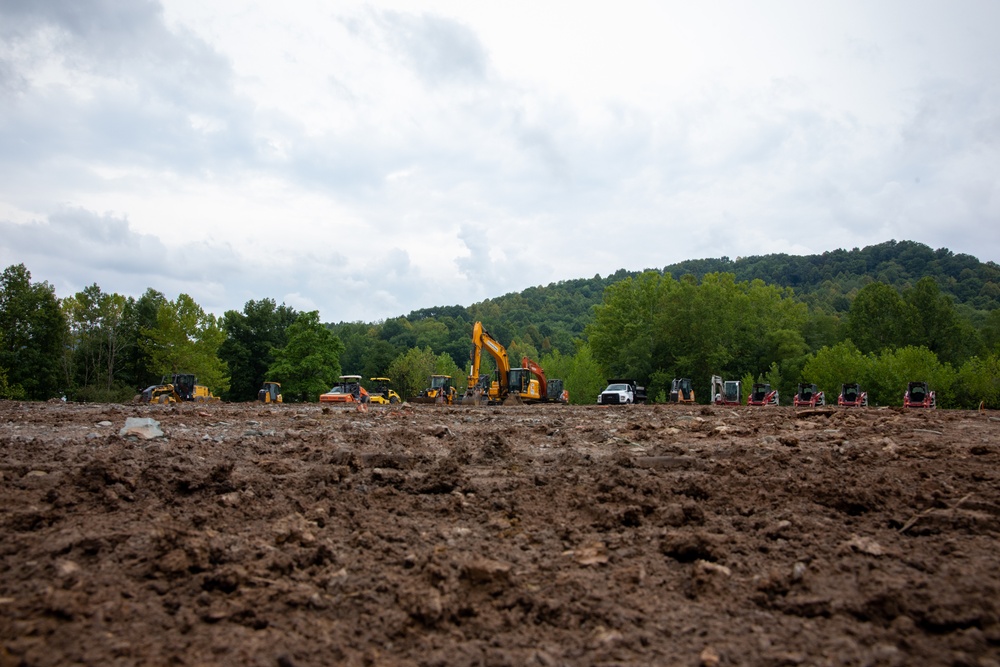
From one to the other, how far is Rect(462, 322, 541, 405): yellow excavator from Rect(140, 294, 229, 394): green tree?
28259 mm

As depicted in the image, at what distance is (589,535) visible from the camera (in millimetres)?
4758

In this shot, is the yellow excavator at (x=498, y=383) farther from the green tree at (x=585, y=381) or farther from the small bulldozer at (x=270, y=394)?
the green tree at (x=585, y=381)

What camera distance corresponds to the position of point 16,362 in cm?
4531

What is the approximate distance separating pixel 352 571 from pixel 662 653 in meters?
1.92

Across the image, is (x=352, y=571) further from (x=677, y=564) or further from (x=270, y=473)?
(x=270, y=473)

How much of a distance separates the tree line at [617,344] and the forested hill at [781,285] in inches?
1192

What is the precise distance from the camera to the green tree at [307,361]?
197ft

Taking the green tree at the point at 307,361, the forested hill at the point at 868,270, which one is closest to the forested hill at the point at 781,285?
the forested hill at the point at 868,270

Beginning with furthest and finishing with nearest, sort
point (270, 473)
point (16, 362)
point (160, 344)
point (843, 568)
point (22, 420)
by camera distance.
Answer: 1. point (160, 344)
2. point (16, 362)
3. point (22, 420)
4. point (270, 473)
5. point (843, 568)

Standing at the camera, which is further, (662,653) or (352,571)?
(352,571)

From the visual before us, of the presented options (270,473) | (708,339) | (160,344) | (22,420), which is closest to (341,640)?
(270,473)

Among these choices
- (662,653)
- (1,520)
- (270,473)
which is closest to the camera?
(662,653)

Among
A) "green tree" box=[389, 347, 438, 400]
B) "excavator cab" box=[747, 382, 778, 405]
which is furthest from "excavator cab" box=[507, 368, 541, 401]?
"green tree" box=[389, 347, 438, 400]

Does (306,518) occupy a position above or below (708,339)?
below
